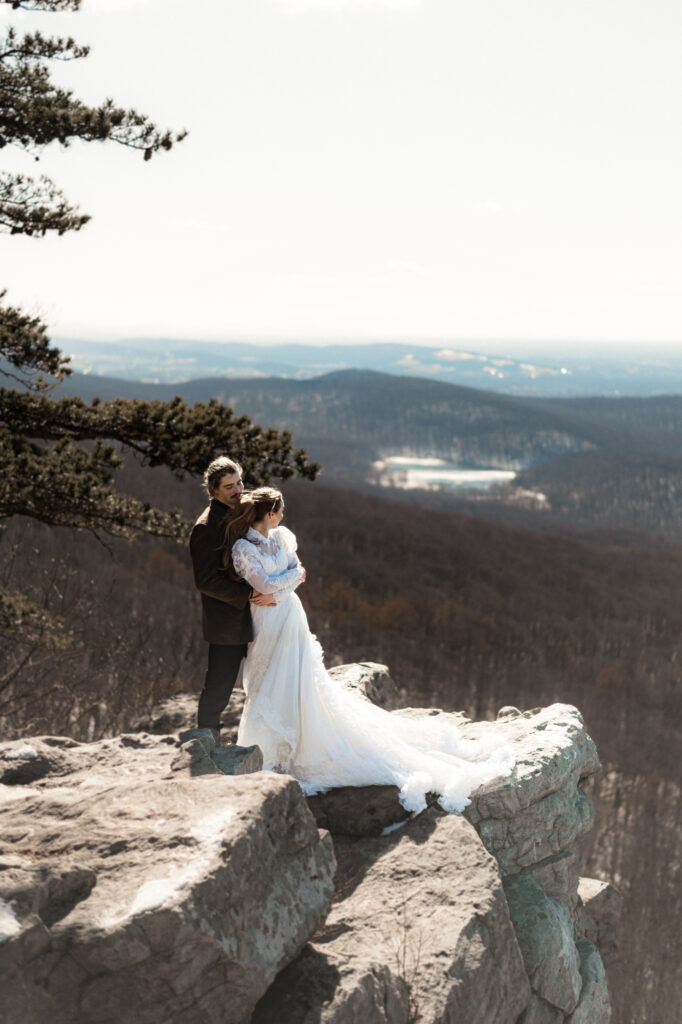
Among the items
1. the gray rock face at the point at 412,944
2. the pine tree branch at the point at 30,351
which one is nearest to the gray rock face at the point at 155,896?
the gray rock face at the point at 412,944

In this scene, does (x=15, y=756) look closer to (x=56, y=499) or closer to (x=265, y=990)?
(x=265, y=990)

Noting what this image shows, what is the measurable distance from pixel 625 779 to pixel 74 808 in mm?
72250

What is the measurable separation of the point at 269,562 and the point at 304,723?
5.53ft

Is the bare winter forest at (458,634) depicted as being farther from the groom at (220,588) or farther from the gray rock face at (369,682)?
the groom at (220,588)

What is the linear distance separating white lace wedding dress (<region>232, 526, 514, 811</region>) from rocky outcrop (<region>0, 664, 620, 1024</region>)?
0.22m

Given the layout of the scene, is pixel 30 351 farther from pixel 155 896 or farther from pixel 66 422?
pixel 155 896

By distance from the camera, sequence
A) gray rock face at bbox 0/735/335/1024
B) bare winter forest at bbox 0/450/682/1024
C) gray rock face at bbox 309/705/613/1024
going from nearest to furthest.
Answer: gray rock face at bbox 0/735/335/1024, gray rock face at bbox 309/705/613/1024, bare winter forest at bbox 0/450/682/1024

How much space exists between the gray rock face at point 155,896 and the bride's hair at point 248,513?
234 cm

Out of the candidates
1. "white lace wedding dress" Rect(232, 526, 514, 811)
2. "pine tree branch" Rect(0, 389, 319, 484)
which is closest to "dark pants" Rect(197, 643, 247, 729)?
"white lace wedding dress" Rect(232, 526, 514, 811)

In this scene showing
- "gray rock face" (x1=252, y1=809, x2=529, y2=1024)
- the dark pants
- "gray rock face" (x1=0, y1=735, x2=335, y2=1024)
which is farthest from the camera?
the dark pants

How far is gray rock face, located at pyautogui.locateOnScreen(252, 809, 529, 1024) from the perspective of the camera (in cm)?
523

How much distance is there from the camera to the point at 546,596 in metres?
115

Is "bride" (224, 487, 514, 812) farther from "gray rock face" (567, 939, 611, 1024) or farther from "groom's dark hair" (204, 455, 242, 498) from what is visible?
"gray rock face" (567, 939, 611, 1024)

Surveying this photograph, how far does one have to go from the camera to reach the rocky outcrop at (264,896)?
4.53 metres
